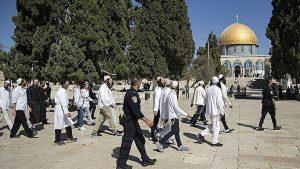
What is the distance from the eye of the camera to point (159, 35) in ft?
123

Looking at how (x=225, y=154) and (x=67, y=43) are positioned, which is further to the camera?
(x=67, y=43)

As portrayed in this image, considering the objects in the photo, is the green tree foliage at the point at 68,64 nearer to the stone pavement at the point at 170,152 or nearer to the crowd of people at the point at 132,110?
the crowd of people at the point at 132,110

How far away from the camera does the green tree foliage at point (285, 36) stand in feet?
94.0

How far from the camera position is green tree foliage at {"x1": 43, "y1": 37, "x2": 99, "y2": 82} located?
20.2m

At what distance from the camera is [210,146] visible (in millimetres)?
9586

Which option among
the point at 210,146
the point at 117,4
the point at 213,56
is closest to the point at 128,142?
the point at 210,146

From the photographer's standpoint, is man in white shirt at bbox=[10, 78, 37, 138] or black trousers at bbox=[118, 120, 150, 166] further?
man in white shirt at bbox=[10, 78, 37, 138]

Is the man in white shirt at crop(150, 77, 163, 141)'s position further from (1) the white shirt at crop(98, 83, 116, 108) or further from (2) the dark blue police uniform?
→ (2) the dark blue police uniform

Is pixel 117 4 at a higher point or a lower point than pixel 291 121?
higher

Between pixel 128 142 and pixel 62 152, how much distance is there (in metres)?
2.57

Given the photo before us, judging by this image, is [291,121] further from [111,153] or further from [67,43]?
[67,43]

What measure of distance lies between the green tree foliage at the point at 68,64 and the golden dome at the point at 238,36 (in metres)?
86.0

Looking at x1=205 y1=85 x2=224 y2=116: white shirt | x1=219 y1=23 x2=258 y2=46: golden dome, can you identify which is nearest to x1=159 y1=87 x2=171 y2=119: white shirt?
x1=205 y1=85 x2=224 y2=116: white shirt

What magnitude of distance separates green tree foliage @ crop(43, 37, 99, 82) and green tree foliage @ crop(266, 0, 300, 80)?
16.6m
